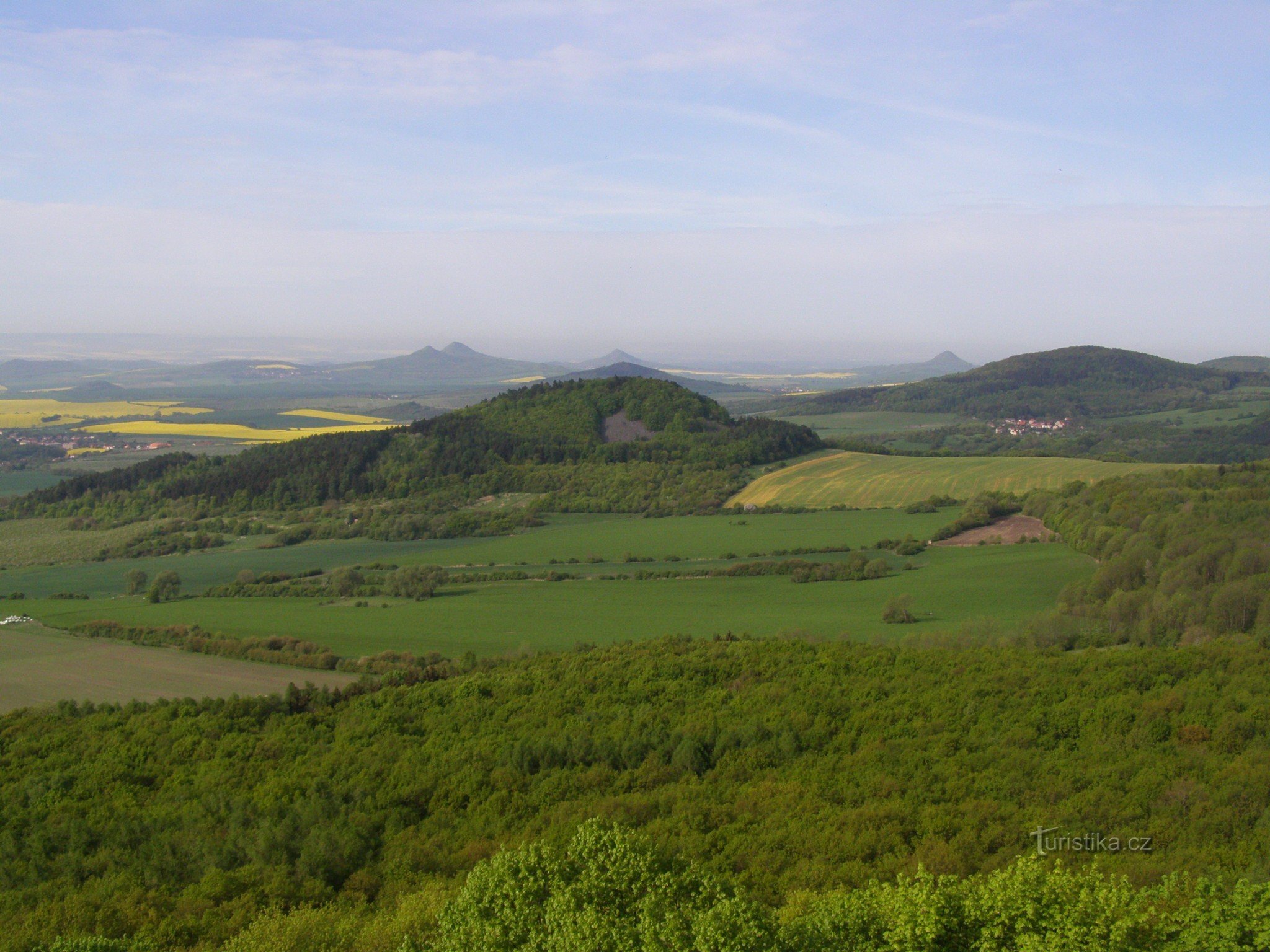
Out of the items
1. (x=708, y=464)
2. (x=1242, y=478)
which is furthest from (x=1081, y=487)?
(x=708, y=464)

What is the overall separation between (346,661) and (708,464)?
49551 millimetres

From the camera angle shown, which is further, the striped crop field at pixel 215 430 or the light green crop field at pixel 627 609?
the striped crop field at pixel 215 430

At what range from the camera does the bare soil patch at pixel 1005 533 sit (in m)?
52.2

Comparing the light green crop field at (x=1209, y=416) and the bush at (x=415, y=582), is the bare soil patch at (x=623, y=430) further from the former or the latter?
the light green crop field at (x=1209, y=416)

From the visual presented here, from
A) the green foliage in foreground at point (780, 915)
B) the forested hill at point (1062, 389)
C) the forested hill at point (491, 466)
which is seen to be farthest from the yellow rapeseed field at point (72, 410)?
the green foliage in foreground at point (780, 915)

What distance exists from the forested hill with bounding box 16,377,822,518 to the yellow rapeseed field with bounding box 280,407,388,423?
6722 cm

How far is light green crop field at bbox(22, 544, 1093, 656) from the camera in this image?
123 ft

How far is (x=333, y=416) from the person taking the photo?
548ft

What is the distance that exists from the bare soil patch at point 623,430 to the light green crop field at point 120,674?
5576cm

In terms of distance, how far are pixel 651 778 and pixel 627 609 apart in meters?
20.7

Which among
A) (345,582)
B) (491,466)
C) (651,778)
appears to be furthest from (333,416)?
(651,778)

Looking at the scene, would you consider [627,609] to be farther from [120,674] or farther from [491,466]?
[491,466]

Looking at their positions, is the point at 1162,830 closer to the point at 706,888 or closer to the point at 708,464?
the point at 706,888

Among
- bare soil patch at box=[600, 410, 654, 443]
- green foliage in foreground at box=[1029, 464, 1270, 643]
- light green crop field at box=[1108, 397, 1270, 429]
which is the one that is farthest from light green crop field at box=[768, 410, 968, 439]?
green foliage in foreground at box=[1029, 464, 1270, 643]
